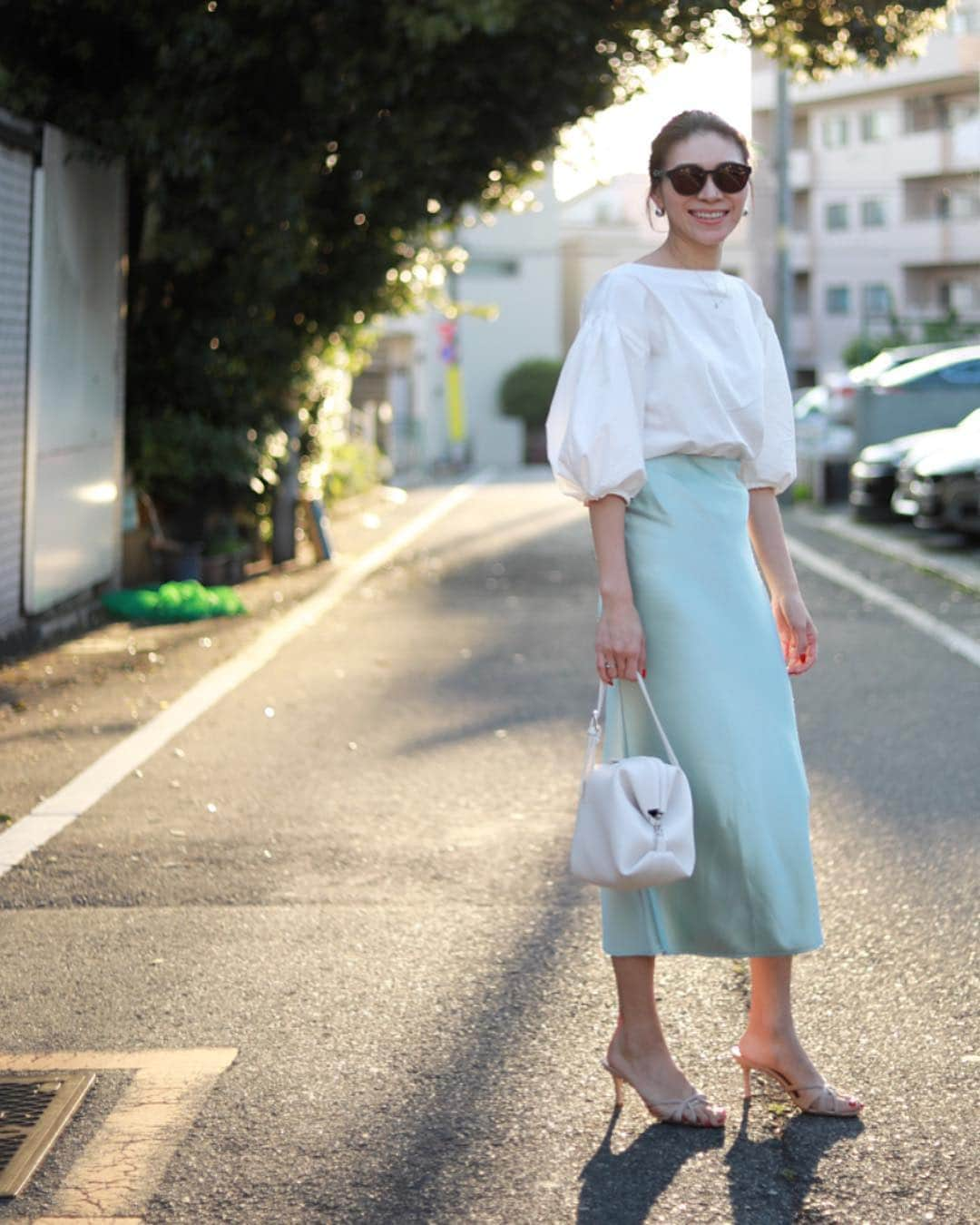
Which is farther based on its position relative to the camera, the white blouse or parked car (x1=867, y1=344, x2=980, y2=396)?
parked car (x1=867, y1=344, x2=980, y2=396)

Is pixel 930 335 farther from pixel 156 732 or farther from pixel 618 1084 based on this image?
Answer: pixel 618 1084

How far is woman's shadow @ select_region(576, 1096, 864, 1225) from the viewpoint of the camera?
3041 mm

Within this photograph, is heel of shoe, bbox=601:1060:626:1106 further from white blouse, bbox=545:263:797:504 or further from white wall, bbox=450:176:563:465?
white wall, bbox=450:176:563:465

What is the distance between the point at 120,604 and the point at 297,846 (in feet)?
20.9

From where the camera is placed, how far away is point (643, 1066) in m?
3.46

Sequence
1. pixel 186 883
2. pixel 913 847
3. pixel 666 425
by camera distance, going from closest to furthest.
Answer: pixel 666 425 → pixel 186 883 → pixel 913 847

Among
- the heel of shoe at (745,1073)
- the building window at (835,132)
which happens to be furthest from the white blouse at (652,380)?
the building window at (835,132)

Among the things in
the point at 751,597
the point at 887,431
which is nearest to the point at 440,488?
the point at 887,431

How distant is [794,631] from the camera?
3.73m

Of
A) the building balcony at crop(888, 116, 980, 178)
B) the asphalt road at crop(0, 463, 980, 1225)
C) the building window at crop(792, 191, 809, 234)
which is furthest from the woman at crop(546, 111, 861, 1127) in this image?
the building window at crop(792, 191, 809, 234)

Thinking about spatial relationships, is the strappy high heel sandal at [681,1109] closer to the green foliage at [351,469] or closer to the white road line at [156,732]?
the white road line at [156,732]

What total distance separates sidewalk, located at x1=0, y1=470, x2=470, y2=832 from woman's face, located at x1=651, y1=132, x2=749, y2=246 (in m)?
3.35

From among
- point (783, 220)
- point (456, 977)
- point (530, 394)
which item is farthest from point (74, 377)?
point (530, 394)

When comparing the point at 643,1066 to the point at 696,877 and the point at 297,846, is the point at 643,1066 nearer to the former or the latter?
the point at 696,877
